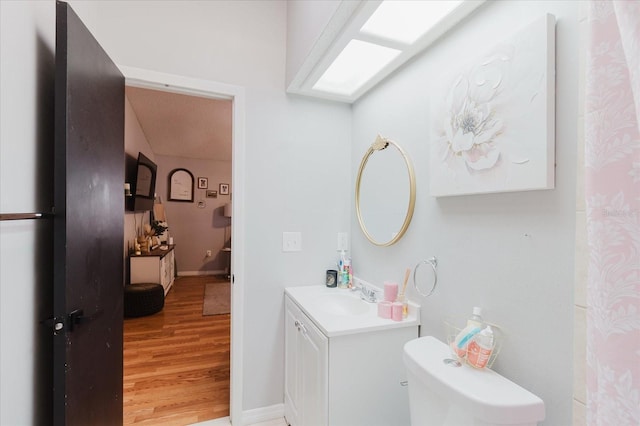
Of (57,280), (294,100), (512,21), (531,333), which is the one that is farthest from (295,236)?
(512,21)

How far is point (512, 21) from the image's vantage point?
3.14 ft

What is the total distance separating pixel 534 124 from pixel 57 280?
1.58 m

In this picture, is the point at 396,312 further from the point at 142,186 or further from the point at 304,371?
the point at 142,186

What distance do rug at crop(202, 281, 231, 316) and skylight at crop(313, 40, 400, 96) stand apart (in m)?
3.21

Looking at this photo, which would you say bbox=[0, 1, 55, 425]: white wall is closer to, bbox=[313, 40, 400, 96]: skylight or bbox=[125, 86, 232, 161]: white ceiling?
bbox=[313, 40, 400, 96]: skylight

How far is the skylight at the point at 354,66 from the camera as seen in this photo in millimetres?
1418

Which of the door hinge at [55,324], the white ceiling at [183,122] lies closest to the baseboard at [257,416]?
the door hinge at [55,324]

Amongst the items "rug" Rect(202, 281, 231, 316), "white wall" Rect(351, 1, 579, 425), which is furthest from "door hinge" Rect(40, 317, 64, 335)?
"rug" Rect(202, 281, 231, 316)

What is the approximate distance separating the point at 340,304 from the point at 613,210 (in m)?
1.51

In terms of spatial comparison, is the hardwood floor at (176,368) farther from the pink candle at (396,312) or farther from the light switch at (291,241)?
the pink candle at (396,312)

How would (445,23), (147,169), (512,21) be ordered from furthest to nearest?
(147,169) → (445,23) → (512,21)

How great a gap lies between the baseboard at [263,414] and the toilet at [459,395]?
1187 millimetres

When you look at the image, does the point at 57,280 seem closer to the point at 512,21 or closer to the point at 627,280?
the point at 627,280

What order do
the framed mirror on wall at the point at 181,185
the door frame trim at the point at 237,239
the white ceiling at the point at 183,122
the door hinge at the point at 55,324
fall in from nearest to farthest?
1. the door hinge at the point at 55,324
2. the door frame trim at the point at 237,239
3. the white ceiling at the point at 183,122
4. the framed mirror on wall at the point at 181,185
